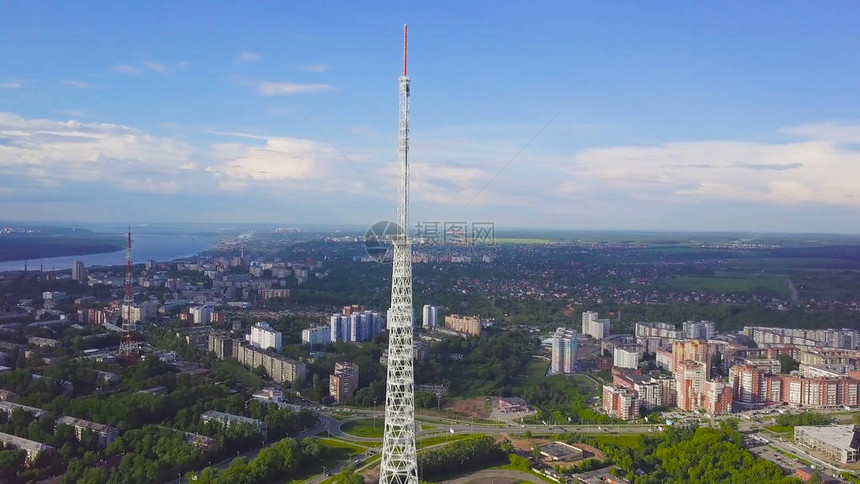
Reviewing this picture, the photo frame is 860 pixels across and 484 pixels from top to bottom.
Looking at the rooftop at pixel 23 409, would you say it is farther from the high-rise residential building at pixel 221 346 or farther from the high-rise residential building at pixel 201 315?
the high-rise residential building at pixel 201 315

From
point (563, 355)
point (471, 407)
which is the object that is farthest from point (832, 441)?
point (563, 355)

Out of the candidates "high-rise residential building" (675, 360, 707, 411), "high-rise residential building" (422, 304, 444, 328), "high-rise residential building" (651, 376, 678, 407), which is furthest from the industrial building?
"high-rise residential building" (422, 304, 444, 328)

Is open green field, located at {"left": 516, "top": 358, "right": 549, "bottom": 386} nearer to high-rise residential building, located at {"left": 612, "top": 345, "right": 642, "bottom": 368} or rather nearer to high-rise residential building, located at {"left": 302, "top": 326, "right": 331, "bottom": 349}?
high-rise residential building, located at {"left": 612, "top": 345, "right": 642, "bottom": 368}

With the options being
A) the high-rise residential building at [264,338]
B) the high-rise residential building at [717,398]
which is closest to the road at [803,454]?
the high-rise residential building at [717,398]

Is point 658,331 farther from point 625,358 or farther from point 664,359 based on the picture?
point 625,358

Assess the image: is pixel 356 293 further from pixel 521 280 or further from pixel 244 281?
pixel 521 280

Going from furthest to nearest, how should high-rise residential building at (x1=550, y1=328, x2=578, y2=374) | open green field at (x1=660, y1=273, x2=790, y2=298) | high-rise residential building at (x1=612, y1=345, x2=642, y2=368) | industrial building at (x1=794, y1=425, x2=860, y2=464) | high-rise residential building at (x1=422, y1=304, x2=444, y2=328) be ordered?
open green field at (x1=660, y1=273, x2=790, y2=298) < high-rise residential building at (x1=422, y1=304, x2=444, y2=328) < high-rise residential building at (x1=612, y1=345, x2=642, y2=368) < high-rise residential building at (x1=550, y1=328, x2=578, y2=374) < industrial building at (x1=794, y1=425, x2=860, y2=464)
